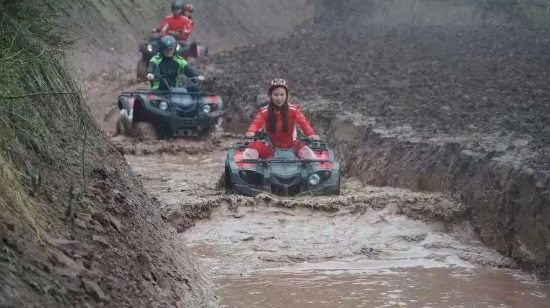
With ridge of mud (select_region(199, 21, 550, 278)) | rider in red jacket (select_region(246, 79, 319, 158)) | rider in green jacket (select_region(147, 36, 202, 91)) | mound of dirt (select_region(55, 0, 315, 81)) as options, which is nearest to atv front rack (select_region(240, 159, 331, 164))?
rider in red jacket (select_region(246, 79, 319, 158))

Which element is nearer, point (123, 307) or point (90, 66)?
point (123, 307)

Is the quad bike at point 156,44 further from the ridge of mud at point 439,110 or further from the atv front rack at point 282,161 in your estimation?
the atv front rack at point 282,161

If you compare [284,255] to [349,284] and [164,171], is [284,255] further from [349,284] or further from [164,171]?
[164,171]

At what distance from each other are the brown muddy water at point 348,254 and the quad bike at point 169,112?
125 inches

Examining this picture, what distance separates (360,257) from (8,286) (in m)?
4.61

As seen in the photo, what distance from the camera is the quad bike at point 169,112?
1270cm

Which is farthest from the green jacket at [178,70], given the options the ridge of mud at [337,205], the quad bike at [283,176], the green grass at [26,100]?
the green grass at [26,100]

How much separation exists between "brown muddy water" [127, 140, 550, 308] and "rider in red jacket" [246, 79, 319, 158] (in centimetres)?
78

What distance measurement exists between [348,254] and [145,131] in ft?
20.4

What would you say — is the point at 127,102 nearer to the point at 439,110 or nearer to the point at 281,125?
Answer: the point at 281,125

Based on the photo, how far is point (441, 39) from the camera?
20.8m

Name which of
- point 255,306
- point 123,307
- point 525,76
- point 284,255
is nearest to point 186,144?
point 525,76

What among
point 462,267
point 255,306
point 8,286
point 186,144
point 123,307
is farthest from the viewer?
point 186,144

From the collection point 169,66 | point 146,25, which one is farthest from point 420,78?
point 146,25
